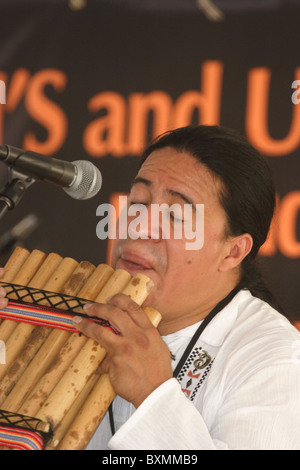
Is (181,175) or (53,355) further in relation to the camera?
(181,175)

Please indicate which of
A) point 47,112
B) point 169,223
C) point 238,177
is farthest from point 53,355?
point 47,112

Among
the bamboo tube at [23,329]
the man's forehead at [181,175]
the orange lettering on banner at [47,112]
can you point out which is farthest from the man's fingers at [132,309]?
the orange lettering on banner at [47,112]

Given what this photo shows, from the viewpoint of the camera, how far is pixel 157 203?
180 cm

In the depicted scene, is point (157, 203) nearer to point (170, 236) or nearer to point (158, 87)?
point (170, 236)

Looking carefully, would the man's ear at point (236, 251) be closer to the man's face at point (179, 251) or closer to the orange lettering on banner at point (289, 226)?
the man's face at point (179, 251)

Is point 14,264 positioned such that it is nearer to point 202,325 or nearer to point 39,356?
point 39,356

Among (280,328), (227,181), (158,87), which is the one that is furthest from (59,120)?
(280,328)

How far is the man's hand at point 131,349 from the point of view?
1.36m

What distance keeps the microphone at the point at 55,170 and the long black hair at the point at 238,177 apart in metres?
0.51

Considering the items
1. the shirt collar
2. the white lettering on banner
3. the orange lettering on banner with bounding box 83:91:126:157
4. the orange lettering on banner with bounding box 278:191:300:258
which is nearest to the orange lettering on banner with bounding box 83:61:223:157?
the orange lettering on banner with bounding box 83:91:126:157

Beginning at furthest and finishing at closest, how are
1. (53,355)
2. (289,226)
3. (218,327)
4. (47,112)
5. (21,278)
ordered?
(47,112)
(289,226)
(218,327)
(21,278)
(53,355)

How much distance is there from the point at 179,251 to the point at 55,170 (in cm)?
51

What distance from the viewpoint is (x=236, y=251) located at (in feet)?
6.20

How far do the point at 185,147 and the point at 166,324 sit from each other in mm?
588
